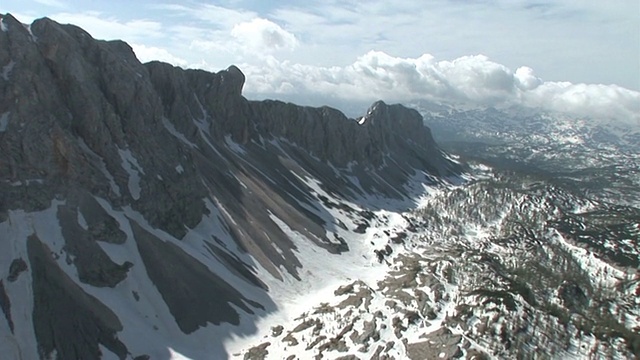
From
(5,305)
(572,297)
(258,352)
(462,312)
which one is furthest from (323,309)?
(5,305)

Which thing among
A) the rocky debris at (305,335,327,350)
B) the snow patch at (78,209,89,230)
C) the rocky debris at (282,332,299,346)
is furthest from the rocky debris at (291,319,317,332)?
the snow patch at (78,209,89,230)

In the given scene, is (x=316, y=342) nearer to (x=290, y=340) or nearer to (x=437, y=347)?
(x=290, y=340)

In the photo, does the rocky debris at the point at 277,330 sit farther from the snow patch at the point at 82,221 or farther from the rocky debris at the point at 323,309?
the snow patch at the point at 82,221

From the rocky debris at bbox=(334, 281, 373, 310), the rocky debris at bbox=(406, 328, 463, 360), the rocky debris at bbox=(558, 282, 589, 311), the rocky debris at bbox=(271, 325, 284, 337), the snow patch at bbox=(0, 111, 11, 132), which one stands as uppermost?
the snow patch at bbox=(0, 111, 11, 132)

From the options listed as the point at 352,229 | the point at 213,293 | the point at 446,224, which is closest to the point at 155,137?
the point at 213,293

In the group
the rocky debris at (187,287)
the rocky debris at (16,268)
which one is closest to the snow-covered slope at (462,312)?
the rocky debris at (187,287)

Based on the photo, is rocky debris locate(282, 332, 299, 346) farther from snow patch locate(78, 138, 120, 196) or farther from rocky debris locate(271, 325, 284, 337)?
snow patch locate(78, 138, 120, 196)
